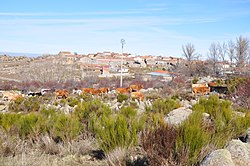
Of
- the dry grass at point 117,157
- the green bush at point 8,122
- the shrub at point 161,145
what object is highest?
the shrub at point 161,145

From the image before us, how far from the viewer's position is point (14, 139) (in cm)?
615

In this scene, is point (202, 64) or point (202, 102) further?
point (202, 64)

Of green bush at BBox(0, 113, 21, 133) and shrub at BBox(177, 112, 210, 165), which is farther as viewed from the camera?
green bush at BBox(0, 113, 21, 133)

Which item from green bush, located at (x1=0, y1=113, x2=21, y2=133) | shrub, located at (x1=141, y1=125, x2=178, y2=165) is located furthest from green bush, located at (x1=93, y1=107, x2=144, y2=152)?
green bush, located at (x1=0, y1=113, x2=21, y2=133)

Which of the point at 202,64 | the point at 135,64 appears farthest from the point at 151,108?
the point at 135,64

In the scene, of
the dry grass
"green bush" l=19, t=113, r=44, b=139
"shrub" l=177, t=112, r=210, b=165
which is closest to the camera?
"shrub" l=177, t=112, r=210, b=165

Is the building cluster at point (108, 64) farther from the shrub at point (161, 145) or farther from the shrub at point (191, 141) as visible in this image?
A: the shrub at point (191, 141)

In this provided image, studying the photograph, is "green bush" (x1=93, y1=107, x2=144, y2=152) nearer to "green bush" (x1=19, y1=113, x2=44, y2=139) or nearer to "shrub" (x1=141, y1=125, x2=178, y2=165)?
"shrub" (x1=141, y1=125, x2=178, y2=165)

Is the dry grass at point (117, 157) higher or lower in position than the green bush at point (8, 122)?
lower

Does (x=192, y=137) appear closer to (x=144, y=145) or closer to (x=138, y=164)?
(x=144, y=145)

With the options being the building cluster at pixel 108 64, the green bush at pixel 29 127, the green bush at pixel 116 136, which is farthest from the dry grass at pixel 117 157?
the building cluster at pixel 108 64

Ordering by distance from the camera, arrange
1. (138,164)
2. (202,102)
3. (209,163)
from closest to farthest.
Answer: (209,163) < (138,164) < (202,102)

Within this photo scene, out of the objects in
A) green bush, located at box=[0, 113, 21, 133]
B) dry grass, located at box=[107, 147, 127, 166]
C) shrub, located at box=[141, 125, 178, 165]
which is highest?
shrub, located at box=[141, 125, 178, 165]

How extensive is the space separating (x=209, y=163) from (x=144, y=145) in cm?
119
